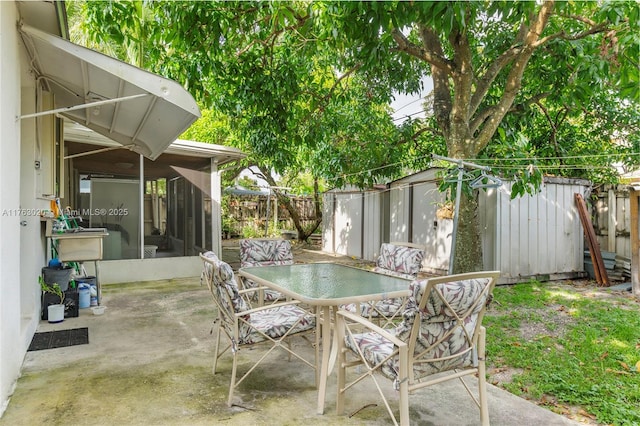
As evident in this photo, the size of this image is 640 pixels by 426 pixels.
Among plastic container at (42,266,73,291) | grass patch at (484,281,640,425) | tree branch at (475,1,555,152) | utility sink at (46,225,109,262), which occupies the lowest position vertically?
grass patch at (484,281,640,425)

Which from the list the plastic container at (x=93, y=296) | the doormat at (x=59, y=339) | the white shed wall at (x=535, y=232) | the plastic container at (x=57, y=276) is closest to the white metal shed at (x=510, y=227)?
the white shed wall at (x=535, y=232)

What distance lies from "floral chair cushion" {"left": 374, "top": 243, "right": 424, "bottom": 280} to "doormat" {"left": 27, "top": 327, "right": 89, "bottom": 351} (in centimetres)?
287

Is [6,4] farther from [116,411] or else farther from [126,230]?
[126,230]

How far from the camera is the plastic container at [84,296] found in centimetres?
483

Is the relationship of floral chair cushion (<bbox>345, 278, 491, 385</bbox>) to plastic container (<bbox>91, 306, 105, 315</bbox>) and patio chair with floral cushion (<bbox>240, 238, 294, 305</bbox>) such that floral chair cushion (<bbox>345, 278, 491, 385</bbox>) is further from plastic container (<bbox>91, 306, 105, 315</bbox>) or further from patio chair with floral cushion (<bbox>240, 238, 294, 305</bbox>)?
plastic container (<bbox>91, 306, 105, 315</bbox>)

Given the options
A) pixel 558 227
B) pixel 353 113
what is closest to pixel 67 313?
pixel 353 113

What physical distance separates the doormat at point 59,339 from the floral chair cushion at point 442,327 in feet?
9.72

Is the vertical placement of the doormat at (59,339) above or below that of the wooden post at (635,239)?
below

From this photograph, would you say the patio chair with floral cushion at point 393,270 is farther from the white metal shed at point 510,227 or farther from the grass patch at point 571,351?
the white metal shed at point 510,227

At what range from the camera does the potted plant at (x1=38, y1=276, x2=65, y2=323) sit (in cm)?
422

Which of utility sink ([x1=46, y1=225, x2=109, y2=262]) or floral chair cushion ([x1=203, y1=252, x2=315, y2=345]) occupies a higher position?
utility sink ([x1=46, y1=225, x2=109, y2=262])

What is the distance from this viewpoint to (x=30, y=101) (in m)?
3.74

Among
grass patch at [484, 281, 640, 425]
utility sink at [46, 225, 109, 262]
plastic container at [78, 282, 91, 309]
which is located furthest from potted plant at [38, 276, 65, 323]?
grass patch at [484, 281, 640, 425]

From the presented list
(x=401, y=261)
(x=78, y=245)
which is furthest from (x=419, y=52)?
(x=78, y=245)
